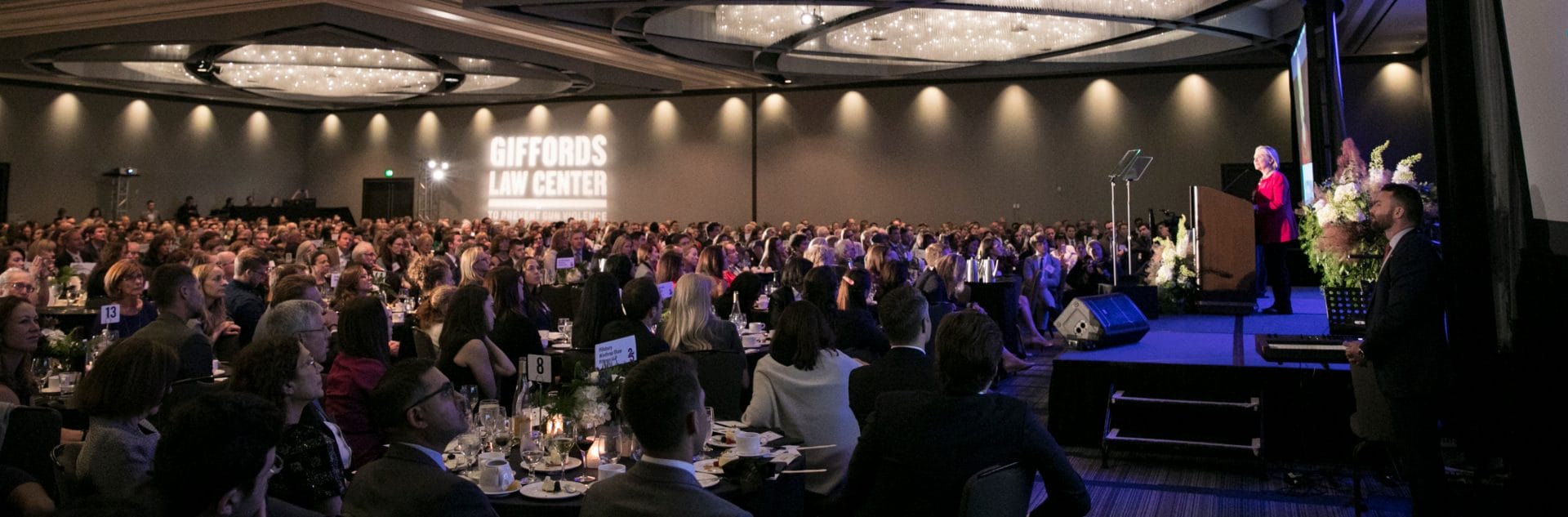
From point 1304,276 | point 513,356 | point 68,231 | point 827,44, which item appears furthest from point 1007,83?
point 513,356

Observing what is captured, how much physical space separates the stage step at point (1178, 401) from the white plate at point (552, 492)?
3.99 m

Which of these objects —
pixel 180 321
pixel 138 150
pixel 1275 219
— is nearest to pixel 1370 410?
pixel 1275 219

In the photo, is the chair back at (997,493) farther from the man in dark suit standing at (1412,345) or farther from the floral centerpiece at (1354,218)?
the floral centerpiece at (1354,218)

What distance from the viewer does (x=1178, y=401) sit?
6.07 meters

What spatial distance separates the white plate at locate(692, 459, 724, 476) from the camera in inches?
132

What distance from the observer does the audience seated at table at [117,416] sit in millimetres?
2791

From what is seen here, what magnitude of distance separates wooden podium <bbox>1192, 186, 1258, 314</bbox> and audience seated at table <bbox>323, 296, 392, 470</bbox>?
23.4 feet

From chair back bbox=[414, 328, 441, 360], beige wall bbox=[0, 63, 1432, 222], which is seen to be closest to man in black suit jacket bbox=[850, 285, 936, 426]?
chair back bbox=[414, 328, 441, 360]

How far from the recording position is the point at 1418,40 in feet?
55.6

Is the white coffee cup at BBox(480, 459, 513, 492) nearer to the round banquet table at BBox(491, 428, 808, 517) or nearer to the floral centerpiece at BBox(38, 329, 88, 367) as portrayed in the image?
the round banquet table at BBox(491, 428, 808, 517)

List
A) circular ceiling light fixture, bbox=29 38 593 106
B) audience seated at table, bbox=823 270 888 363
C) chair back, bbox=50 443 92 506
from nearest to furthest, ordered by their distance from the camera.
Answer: chair back, bbox=50 443 92 506
audience seated at table, bbox=823 270 888 363
circular ceiling light fixture, bbox=29 38 593 106

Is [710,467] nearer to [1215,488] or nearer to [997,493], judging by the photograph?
[997,493]

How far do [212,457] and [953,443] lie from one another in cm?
171

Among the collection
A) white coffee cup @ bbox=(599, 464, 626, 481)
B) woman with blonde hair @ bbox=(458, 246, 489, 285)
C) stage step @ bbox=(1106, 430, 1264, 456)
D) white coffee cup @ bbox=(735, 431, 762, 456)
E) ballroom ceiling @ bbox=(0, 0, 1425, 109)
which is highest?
ballroom ceiling @ bbox=(0, 0, 1425, 109)
